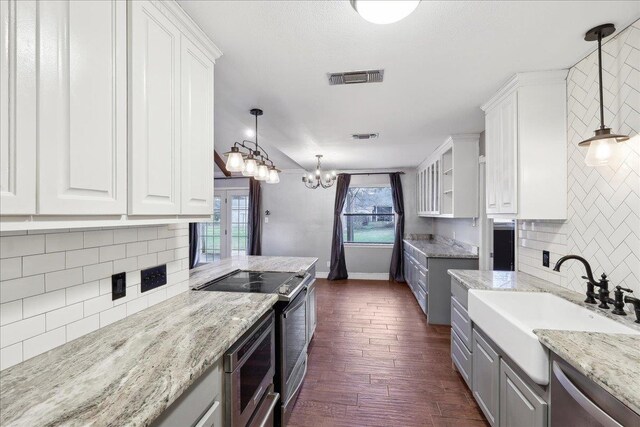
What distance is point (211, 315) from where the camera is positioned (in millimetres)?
1467

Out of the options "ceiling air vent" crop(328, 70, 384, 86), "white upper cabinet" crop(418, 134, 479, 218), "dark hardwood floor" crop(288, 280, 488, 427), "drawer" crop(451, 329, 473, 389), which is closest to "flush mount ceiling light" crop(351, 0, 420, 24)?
"ceiling air vent" crop(328, 70, 384, 86)

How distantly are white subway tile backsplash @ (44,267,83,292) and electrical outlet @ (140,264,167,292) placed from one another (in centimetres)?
34

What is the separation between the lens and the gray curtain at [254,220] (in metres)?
6.45

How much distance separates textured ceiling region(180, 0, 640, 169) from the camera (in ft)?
4.63

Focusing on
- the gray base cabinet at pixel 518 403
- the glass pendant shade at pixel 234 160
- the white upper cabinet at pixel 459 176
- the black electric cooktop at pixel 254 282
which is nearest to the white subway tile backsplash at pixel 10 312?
the black electric cooktop at pixel 254 282

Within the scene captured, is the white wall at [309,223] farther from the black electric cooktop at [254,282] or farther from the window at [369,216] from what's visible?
the black electric cooktop at [254,282]

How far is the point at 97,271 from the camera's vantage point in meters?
1.29

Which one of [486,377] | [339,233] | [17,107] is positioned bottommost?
[486,377]

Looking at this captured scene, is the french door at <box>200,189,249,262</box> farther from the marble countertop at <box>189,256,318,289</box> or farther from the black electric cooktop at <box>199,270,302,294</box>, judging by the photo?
the black electric cooktop at <box>199,270,302,294</box>

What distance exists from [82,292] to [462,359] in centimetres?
261

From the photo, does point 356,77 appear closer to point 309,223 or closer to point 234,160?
point 234,160

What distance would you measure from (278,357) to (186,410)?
3.08 feet

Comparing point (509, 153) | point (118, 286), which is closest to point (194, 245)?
point (118, 286)

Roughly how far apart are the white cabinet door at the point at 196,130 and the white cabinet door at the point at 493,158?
88.8 inches
